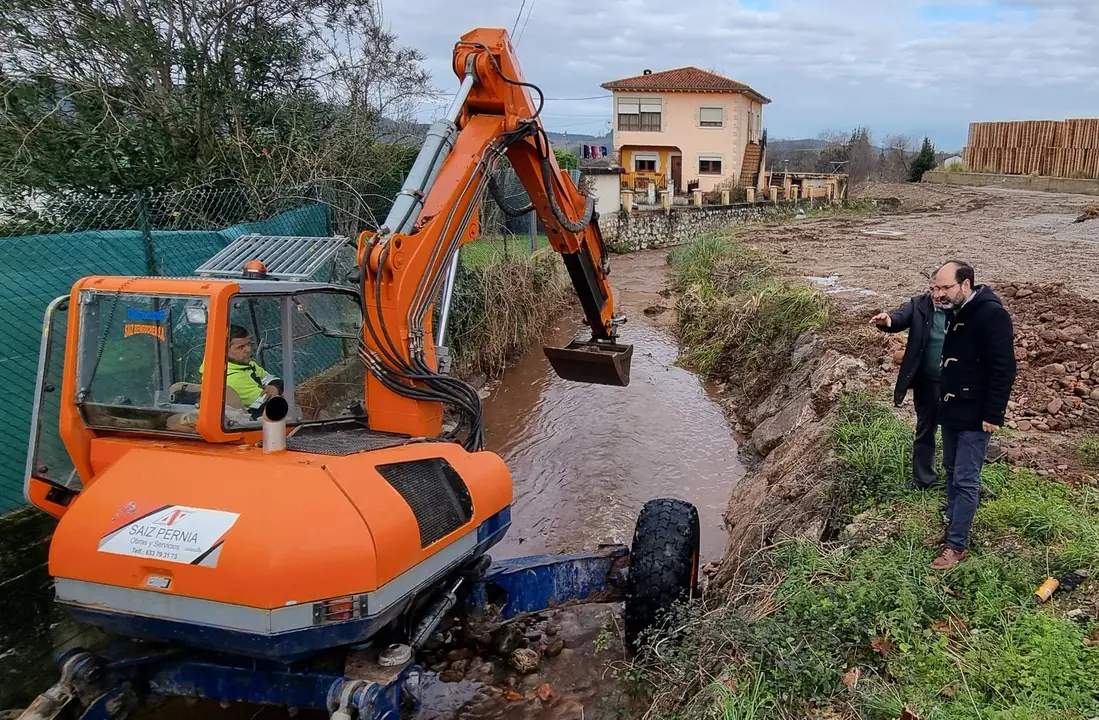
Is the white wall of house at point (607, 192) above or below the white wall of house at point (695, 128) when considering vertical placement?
below

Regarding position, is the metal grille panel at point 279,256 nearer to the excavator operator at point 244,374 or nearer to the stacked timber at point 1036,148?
the excavator operator at point 244,374

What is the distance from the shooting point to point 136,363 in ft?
11.1

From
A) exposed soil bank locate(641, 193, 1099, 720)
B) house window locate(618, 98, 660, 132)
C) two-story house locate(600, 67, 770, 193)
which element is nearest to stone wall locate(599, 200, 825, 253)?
two-story house locate(600, 67, 770, 193)

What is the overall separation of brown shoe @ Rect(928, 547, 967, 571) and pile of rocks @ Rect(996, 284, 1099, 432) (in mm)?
2283

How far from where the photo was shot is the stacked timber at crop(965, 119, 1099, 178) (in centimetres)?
2869

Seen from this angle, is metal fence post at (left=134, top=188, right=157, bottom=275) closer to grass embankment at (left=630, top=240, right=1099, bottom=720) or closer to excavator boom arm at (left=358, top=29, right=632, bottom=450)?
excavator boom arm at (left=358, top=29, right=632, bottom=450)

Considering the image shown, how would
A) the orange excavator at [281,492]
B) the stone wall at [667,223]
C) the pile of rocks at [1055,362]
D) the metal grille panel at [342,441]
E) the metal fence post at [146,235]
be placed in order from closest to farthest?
1. the orange excavator at [281,492]
2. the metal grille panel at [342,441]
3. the metal fence post at [146,235]
4. the pile of rocks at [1055,362]
5. the stone wall at [667,223]

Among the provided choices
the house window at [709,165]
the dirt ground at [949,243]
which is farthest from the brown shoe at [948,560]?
the house window at [709,165]

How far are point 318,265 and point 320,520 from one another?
1533 mm

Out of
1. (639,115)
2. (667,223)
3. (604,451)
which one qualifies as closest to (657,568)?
(604,451)

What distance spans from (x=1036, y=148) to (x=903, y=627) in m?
34.8

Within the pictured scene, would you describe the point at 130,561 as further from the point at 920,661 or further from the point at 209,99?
the point at 209,99

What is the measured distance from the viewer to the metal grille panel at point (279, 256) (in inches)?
154

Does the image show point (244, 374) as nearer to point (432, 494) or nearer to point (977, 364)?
point (432, 494)
